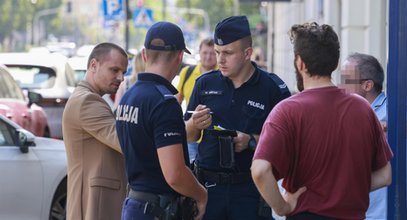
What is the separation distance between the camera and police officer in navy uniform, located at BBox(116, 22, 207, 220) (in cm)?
474

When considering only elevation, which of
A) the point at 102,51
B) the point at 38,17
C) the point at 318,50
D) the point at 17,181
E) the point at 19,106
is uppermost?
the point at 318,50

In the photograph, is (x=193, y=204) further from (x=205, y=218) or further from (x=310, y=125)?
(x=310, y=125)

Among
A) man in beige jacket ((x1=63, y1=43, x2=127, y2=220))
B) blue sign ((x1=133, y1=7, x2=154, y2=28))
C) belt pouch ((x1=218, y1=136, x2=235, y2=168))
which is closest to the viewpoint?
belt pouch ((x1=218, y1=136, x2=235, y2=168))

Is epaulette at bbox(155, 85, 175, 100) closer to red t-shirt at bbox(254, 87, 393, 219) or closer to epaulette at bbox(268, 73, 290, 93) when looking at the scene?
red t-shirt at bbox(254, 87, 393, 219)

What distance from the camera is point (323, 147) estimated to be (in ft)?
13.9

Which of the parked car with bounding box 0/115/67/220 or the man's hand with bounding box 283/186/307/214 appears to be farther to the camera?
the parked car with bounding box 0/115/67/220

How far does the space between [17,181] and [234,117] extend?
3.48 metres

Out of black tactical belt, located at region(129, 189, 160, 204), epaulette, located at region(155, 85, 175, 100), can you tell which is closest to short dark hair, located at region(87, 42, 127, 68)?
epaulette, located at region(155, 85, 175, 100)

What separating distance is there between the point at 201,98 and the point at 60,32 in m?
115

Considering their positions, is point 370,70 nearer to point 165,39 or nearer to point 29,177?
point 165,39

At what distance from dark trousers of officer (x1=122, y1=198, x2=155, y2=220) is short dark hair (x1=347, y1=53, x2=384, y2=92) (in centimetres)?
179

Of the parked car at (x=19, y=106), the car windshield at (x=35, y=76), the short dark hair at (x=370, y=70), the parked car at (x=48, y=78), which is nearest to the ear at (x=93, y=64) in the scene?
the short dark hair at (x=370, y=70)

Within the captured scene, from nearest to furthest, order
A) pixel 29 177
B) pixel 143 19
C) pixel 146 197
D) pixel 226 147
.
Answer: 1. pixel 146 197
2. pixel 226 147
3. pixel 29 177
4. pixel 143 19

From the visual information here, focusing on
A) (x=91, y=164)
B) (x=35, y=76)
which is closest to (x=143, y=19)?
(x=35, y=76)
